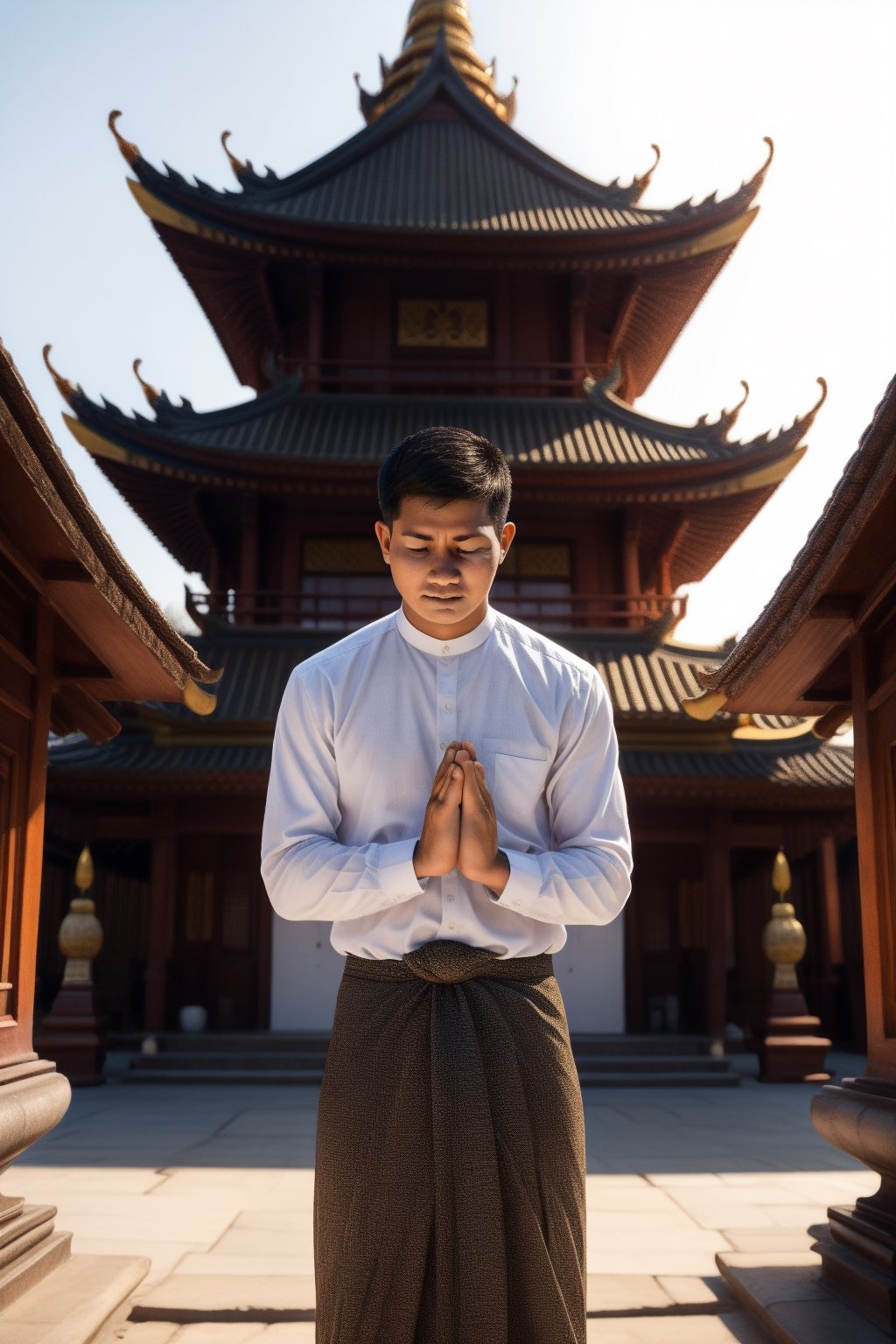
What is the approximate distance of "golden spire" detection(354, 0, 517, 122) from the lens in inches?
728

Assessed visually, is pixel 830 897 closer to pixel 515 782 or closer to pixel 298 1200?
pixel 298 1200

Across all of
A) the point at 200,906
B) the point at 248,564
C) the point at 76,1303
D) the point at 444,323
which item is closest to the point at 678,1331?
the point at 76,1303

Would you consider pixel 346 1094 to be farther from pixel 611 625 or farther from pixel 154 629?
pixel 611 625

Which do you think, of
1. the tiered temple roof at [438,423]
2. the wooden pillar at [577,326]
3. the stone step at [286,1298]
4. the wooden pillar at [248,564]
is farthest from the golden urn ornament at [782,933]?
the stone step at [286,1298]

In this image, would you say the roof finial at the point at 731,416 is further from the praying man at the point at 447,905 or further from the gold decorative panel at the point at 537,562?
the praying man at the point at 447,905

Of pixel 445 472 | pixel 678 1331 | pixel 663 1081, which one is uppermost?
pixel 445 472

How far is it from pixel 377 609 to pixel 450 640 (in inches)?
485

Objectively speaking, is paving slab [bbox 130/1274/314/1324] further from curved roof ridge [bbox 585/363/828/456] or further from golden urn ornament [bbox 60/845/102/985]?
curved roof ridge [bbox 585/363/828/456]

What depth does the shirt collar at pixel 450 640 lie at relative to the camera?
6.52ft

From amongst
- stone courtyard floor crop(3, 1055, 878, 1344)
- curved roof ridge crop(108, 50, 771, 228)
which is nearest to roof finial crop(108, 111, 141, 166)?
curved roof ridge crop(108, 50, 771, 228)

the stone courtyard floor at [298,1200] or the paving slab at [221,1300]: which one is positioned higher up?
the paving slab at [221,1300]

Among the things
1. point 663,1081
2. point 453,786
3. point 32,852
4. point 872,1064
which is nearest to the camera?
point 453,786

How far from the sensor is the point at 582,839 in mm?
1896

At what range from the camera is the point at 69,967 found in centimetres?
1118
